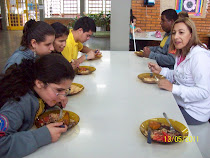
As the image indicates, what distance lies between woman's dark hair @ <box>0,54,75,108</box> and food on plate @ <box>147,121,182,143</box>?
499 millimetres

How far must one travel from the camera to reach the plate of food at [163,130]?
1.00m

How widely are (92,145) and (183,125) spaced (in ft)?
1.60

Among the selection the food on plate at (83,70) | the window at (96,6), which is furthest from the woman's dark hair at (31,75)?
the window at (96,6)

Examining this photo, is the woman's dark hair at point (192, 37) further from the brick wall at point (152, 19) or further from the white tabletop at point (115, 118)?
the brick wall at point (152, 19)

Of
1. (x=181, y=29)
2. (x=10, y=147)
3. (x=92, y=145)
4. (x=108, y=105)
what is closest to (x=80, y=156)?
(x=92, y=145)

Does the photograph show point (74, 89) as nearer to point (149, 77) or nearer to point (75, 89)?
point (75, 89)

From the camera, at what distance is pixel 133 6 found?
6012 millimetres

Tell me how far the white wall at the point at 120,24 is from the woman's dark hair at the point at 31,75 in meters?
2.22

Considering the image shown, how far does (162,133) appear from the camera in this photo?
107cm

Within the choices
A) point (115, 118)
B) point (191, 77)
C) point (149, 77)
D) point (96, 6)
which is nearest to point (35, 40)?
point (115, 118)

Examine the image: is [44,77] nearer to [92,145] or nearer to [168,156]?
[92,145]

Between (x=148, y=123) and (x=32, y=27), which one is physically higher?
(x=32, y=27)

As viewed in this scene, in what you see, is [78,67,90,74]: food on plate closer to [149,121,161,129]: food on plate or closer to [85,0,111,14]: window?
[149,121,161,129]: food on plate

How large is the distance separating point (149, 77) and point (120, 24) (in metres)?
1.44
